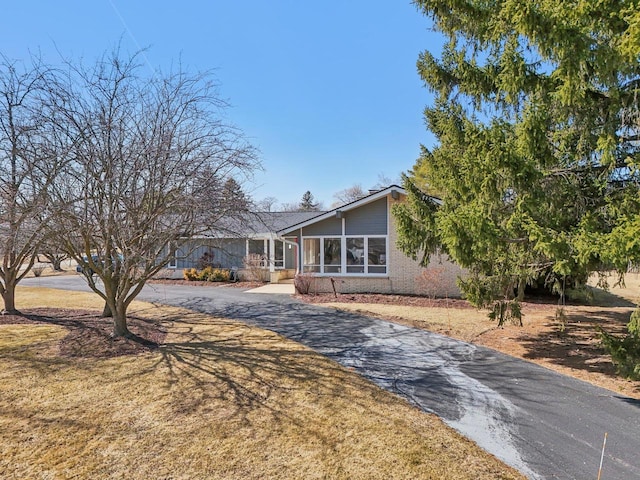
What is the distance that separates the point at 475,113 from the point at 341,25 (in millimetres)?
6419

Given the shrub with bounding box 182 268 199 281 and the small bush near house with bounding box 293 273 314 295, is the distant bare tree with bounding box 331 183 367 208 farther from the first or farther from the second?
the small bush near house with bounding box 293 273 314 295

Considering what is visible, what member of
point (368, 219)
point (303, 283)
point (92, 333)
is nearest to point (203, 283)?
point (303, 283)

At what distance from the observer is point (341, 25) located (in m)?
11.8

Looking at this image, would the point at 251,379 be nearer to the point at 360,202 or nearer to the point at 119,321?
the point at 119,321

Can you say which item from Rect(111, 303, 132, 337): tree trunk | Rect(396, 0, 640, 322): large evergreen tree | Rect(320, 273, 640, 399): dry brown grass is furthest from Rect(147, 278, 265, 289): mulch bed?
Rect(396, 0, 640, 322): large evergreen tree

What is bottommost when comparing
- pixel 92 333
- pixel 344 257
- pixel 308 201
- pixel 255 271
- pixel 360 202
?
pixel 92 333

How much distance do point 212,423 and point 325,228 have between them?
1351 cm

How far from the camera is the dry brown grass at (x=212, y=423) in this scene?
3.58 m

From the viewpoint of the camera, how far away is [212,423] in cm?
447

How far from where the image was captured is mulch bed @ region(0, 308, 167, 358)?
294 inches

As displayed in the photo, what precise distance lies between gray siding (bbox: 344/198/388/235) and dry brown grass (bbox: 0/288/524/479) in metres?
10.4

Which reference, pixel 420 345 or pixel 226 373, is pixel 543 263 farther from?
pixel 226 373

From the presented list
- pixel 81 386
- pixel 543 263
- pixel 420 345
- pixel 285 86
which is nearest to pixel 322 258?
pixel 285 86

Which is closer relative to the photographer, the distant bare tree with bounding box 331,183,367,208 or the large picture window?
the large picture window
